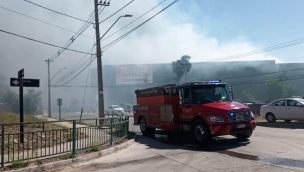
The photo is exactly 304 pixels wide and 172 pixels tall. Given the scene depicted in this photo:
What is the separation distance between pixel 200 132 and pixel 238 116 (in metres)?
1.52

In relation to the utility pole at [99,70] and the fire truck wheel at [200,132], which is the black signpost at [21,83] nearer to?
the fire truck wheel at [200,132]

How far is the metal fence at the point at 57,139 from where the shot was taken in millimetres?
11578

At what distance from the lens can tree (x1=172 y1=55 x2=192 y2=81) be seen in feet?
290

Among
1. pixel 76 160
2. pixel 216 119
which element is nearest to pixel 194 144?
pixel 216 119

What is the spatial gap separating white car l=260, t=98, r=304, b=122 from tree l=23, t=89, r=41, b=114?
219 ft

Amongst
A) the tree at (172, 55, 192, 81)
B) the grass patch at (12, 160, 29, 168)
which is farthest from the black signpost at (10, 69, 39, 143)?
the tree at (172, 55, 192, 81)

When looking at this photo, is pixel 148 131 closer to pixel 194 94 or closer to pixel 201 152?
pixel 194 94

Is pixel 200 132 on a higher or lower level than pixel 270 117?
lower

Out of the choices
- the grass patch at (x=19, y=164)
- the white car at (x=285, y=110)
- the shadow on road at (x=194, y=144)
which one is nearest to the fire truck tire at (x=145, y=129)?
the shadow on road at (x=194, y=144)

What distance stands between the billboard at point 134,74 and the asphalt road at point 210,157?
65845 mm

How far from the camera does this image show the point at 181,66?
89.3 meters

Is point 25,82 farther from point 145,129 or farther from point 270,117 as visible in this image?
point 270,117

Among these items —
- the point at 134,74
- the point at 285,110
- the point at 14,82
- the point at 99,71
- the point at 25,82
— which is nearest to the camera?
the point at 14,82

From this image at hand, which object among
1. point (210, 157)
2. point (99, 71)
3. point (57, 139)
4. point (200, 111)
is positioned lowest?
point (210, 157)
